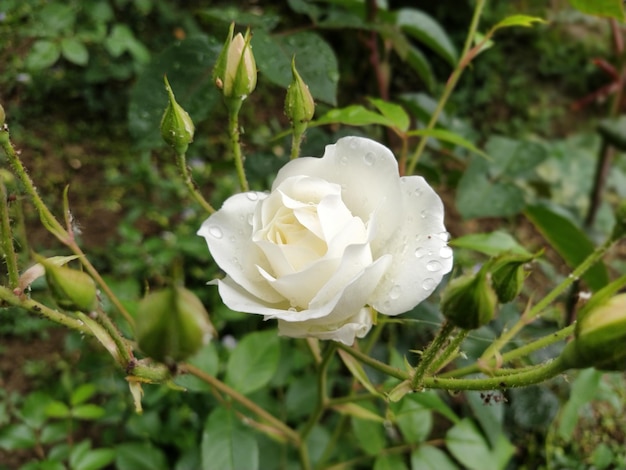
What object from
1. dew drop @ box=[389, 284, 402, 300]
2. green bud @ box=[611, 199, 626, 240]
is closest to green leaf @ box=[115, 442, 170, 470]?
dew drop @ box=[389, 284, 402, 300]

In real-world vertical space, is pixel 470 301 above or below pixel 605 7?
below

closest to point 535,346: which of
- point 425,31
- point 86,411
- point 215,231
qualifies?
point 215,231

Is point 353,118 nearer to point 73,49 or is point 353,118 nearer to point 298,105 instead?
point 298,105

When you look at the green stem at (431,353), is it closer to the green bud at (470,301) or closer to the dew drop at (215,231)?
the green bud at (470,301)

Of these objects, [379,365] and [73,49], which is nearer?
[379,365]

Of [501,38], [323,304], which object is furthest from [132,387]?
[501,38]

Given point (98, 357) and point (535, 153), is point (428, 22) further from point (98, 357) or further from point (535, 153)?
point (98, 357)
